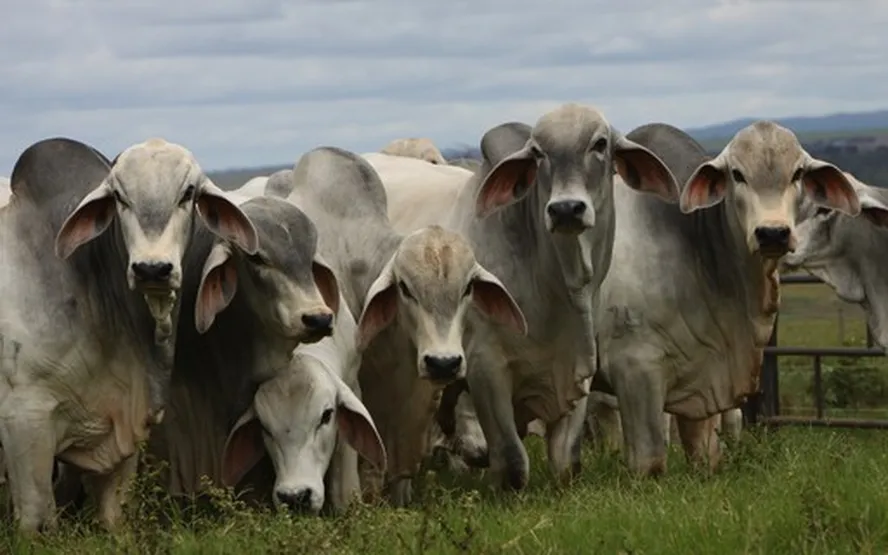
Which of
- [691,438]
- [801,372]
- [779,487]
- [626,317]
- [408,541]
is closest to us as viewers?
[408,541]

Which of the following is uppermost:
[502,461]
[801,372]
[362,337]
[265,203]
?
[265,203]

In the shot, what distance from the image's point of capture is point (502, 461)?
28.9ft

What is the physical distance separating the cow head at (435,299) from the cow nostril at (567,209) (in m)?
0.47

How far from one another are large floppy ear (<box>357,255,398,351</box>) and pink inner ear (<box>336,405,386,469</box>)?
1.40 ft

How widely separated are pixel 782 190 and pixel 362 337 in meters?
1.82

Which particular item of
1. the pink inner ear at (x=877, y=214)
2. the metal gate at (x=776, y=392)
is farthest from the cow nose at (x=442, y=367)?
the metal gate at (x=776, y=392)

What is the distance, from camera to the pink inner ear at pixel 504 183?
865cm

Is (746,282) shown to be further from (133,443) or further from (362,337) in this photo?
(133,443)

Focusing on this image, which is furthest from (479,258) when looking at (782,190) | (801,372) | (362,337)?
(801,372)

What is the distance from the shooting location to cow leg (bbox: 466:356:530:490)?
346 inches

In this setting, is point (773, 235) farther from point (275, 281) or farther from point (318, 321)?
point (275, 281)

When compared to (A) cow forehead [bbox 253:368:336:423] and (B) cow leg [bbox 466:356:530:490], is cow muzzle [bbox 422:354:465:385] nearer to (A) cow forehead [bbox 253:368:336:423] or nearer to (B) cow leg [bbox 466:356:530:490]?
(A) cow forehead [bbox 253:368:336:423]

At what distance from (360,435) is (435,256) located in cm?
76

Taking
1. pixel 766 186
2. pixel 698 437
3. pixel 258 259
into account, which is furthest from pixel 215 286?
pixel 698 437
